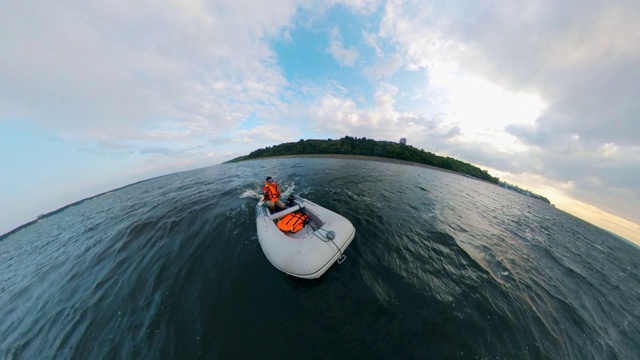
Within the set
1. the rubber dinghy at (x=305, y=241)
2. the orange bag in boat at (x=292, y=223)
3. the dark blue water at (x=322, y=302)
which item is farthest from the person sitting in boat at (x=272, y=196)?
the orange bag in boat at (x=292, y=223)

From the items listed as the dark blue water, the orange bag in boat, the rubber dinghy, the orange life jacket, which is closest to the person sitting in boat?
the orange life jacket

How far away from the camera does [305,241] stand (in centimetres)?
630

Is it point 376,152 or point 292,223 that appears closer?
point 292,223

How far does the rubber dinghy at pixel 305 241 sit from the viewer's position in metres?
5.71

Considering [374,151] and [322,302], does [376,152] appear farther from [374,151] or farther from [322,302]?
[322,302]

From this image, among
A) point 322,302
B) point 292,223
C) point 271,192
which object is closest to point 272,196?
point 271,192

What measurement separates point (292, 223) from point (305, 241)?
1683mm

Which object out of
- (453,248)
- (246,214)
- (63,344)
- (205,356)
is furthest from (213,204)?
(453,248)

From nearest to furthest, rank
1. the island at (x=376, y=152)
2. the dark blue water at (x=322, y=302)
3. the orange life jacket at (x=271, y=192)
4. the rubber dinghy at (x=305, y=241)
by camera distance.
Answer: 1. the dark blue water at (x=322, y=302)
2. the rubber dinghy at (x=305, y=241)
3. the orange life jacket at (x=271, y=192)
4. the island at (x=376, y=152)

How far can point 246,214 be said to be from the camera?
11289 mm

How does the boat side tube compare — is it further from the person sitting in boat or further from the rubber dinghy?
the person sitting in boat

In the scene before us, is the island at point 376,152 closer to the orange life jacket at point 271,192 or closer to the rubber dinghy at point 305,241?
the orange life jacket at point 271,192

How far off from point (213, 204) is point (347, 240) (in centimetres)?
1157

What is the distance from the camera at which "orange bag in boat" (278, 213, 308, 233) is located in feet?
25.2
